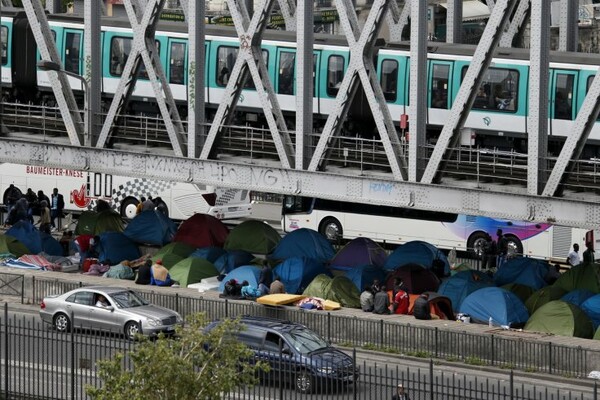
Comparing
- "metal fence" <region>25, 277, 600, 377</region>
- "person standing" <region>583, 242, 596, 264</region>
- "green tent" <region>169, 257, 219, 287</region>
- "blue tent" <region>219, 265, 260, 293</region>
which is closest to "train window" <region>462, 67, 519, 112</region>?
"person standing" <region>583, 242, 596, 264</region>

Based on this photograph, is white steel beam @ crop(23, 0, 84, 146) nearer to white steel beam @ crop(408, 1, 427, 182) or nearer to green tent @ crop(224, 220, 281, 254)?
green tent @ crop(224, 220, 281, 254)

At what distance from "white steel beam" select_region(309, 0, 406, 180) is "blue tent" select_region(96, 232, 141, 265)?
33.8 ft

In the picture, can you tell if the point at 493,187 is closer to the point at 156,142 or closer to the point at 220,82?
the point at 156,142

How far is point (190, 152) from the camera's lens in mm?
39031

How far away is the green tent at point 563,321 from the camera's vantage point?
117 feet

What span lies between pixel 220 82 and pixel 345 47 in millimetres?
3977

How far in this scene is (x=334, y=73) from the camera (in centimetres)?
4616

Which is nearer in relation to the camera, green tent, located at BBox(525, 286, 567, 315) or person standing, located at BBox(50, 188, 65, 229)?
green tent, located at BBox(525, 286, 567, 315)

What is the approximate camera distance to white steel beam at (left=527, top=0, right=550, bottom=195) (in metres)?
33.6

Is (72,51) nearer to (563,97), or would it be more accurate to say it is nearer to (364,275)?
(364,275)

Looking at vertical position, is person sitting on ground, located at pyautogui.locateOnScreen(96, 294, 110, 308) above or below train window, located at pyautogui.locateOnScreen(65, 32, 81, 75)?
below

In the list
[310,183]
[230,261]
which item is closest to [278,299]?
[310,183]

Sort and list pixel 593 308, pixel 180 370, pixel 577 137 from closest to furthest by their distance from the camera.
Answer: pixel 180 370
pixel 577 137
pixel 593 308

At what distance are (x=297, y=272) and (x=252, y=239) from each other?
5.43 metres
